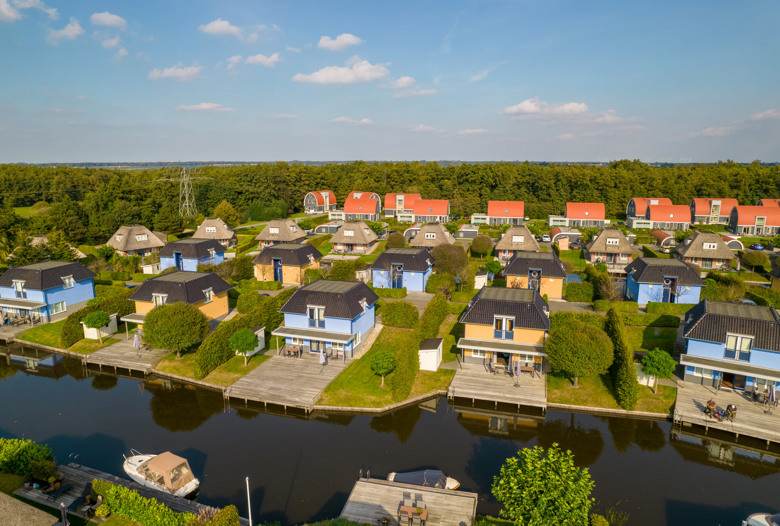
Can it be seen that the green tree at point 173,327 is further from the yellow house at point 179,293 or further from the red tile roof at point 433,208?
the red tile roof at point 433,208

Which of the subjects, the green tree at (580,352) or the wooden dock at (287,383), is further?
the wooden dock at (287,383)

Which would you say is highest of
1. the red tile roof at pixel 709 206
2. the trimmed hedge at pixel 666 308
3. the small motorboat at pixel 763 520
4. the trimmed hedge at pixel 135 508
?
the red tile roof at pixel 709 206

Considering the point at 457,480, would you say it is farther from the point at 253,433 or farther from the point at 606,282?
the point at 606,282

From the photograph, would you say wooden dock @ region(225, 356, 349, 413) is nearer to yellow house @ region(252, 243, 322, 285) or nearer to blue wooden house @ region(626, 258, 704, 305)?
yellow house @ region(252, 243, 322, 285)

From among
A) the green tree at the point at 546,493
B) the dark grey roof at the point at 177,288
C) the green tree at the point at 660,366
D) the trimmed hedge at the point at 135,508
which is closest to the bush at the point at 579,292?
the green tree at the point at 660,366

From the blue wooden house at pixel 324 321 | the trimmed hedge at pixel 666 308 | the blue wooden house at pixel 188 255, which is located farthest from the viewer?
the blue wooden house at pixel 188 255

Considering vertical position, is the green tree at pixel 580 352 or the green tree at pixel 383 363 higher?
the green tree at pixel 580 352
